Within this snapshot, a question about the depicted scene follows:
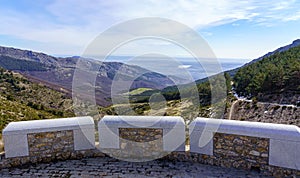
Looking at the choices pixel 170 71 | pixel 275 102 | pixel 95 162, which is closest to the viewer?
pixel 95 162

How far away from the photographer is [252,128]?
451 cm

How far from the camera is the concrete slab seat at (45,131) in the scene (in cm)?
506

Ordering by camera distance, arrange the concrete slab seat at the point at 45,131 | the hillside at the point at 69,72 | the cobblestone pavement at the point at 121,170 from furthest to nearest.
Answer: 1. the hillside at the point at 69,72
2. the concrete slab seat at the point at 45,131
3. the cobblestone pavement at the point at 121,170

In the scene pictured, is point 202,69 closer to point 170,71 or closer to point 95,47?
point 170,71

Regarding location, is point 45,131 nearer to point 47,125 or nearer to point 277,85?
point 47,125

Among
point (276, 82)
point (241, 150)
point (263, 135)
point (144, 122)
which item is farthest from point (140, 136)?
point (276, 82)

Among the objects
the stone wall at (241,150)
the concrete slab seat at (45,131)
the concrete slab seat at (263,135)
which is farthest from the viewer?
the concrete slab seat at (45,131)

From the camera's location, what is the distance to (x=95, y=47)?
6.12 meters

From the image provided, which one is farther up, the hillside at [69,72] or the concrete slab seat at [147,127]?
the hillside at [69,72]

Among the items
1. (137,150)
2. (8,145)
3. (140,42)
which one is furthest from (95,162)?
(140,42)

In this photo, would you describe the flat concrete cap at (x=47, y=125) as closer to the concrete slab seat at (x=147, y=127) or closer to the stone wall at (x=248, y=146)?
the concrete slab seat at (x=147, y=127)

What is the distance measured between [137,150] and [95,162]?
91 centimetres

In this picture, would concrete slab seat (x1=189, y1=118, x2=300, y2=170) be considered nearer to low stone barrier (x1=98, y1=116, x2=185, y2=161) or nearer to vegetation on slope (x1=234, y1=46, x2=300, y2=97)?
low stone barrier (x1=98, y1=116, x2=185, y2=161)

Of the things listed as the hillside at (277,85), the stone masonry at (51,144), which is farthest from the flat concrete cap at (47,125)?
the hillside at (277,85)
